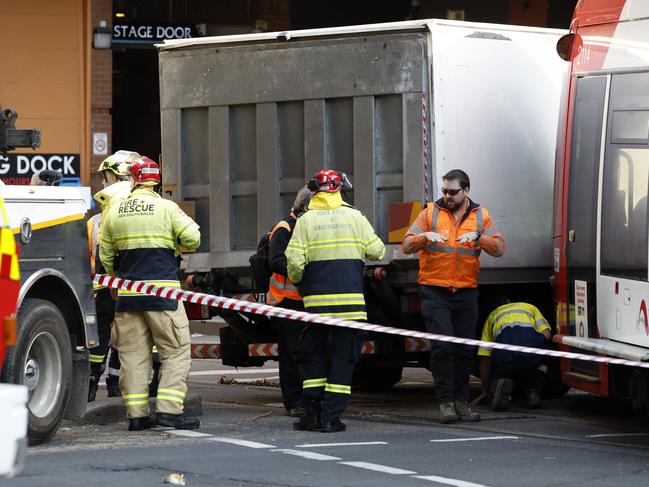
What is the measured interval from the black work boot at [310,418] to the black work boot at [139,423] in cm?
100

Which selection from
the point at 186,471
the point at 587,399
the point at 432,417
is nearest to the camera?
the point at 186,471

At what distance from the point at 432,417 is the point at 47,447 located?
315 cm

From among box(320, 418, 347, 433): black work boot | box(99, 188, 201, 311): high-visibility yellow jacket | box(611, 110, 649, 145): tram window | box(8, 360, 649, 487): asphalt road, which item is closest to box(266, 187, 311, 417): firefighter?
box(8, 360, 649, 487): asphalt road

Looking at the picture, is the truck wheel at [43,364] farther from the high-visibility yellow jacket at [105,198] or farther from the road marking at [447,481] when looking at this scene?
the road marking at [447,481]

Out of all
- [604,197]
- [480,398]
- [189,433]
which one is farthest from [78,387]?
[604,197]

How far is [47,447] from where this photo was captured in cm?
917

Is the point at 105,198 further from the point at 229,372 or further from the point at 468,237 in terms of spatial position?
the point at 229,372

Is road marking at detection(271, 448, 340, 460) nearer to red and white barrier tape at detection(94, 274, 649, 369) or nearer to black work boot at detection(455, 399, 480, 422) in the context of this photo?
red and white barrier tape at detection(94, 274, 649, 369)

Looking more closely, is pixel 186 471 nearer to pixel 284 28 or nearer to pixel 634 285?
pixel 634 285

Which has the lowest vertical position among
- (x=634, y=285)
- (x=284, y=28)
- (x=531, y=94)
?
(x=634, y=285)

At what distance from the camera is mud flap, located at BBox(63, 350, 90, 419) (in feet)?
31.7

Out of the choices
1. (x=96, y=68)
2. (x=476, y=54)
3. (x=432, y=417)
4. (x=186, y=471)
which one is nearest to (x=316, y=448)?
(x=186, y=471)

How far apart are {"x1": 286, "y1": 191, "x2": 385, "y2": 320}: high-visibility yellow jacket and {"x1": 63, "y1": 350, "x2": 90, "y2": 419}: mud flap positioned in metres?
1.57

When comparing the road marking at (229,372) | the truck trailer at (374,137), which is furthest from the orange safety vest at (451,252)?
the road marking at (229,372)
